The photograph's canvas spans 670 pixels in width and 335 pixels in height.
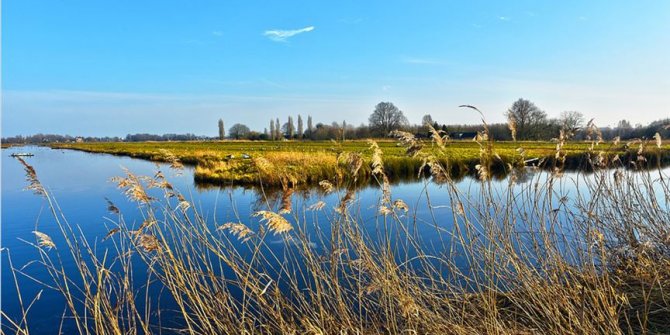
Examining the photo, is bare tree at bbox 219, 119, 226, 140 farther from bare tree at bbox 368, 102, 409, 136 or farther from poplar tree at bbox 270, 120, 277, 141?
bare tree at bbox 368, 102, 409, 136

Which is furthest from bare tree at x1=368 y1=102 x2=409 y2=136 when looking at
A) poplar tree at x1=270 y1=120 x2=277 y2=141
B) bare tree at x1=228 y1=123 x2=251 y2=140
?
bare tree at x1=228 y1=123 x2=251 y2=140

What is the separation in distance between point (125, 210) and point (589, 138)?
13.1 metres

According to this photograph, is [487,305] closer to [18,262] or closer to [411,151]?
[411,151]

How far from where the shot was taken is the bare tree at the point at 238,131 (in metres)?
111

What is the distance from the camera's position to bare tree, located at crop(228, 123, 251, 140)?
11059cm

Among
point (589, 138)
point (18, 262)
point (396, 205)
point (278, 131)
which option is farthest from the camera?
point (278, 131)

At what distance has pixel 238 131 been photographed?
115m

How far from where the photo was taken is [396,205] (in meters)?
3.07

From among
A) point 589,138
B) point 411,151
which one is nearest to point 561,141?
point 589,138

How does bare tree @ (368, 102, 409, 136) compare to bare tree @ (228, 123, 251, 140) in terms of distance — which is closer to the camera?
bare tree @ (368, 102, 409, 136)

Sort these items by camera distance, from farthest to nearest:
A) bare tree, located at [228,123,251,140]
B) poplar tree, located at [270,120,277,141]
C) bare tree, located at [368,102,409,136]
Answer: bare tree, located at [228,123,251,140], poplar tree, located at [270,120,277,141], bare tree, located at [368,102,409,136]

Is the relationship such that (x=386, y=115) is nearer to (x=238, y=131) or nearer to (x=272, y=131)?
(x=272, y=131)

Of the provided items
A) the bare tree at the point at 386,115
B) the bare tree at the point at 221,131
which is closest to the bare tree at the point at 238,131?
the bare tree at the point at 221,131

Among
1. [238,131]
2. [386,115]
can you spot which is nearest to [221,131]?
[238,131]
